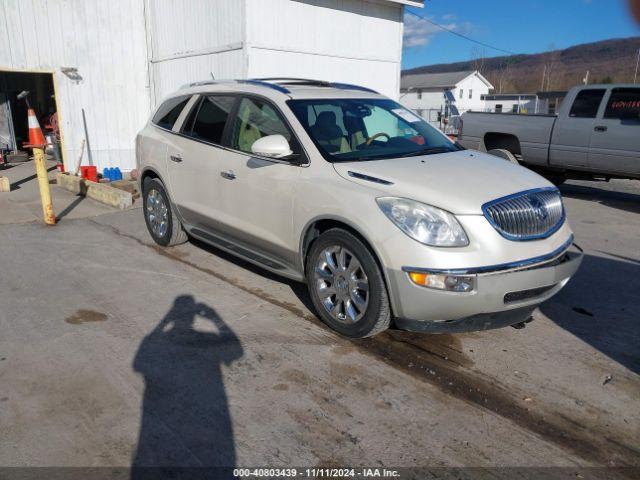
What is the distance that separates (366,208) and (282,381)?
1289 mm

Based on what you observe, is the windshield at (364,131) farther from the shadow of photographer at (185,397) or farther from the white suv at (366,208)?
the shadow of photographer at (185,397)

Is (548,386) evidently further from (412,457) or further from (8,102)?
(8,102)

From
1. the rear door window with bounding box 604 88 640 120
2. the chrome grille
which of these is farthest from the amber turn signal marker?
the rear door window with bounding box 604 88 640 120

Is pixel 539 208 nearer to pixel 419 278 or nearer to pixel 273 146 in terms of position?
pixel 419 278

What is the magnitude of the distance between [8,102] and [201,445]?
1526cm

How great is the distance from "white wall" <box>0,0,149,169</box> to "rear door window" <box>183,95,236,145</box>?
7677mm

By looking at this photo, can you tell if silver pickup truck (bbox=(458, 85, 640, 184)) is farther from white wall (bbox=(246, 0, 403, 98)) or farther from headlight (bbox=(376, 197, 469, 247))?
headlight (bbox=(376, 197, 469, 247))

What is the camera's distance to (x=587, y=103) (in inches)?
379

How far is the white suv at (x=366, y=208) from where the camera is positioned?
11.3 feet

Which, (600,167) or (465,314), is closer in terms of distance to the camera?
(465,314)

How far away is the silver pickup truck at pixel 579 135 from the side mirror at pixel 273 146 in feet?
22.4

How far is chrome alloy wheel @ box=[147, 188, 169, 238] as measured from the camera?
621 cm

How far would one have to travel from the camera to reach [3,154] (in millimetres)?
14266

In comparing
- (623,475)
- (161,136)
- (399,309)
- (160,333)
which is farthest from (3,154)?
(623,475)
